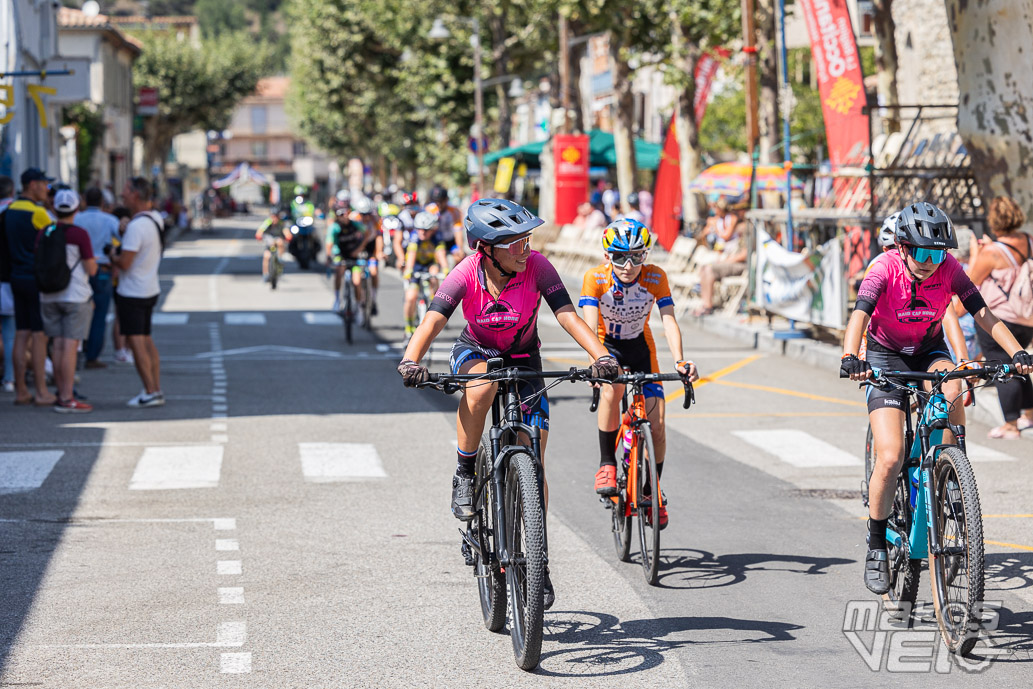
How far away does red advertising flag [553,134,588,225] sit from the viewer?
126 feet

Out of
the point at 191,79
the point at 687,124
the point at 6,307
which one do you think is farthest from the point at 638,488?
the point at 191,79

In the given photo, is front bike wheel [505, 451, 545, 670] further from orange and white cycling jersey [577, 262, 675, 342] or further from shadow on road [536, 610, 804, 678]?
orange and white cycling jersey [577, 262, 675, 342]

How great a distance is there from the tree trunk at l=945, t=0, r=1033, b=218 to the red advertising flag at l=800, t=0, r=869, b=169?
3362 mm

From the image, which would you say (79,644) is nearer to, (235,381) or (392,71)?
(235,381)

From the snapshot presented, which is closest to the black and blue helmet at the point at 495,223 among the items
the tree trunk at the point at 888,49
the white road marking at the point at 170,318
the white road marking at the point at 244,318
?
the white road marking at the point at 244,318

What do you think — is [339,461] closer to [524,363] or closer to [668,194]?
[524,363]

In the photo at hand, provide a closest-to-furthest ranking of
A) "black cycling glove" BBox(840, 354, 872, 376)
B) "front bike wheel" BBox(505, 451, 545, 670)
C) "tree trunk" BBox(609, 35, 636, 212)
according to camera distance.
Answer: "front bike wheel" BBox(505, 451, 545, 670) → "black cycling glove" BBox(840, 354, 872, 376) → "tree trunk" BBox(609, 35, 636, 212)

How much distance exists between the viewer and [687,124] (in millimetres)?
34625

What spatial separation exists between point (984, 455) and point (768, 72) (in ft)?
52.0

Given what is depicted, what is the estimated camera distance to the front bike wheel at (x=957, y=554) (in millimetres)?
6242

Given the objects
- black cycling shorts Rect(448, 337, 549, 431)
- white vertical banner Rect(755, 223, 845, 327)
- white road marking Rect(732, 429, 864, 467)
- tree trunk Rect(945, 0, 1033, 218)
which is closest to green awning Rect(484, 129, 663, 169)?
white vertical banner Rect(755, 223, 845, 327)

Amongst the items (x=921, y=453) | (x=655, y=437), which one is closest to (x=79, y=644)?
(x=655, y=437)

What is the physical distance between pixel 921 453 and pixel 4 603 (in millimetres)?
4087

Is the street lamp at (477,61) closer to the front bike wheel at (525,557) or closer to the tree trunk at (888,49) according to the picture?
the tree trunk at (888,49)
